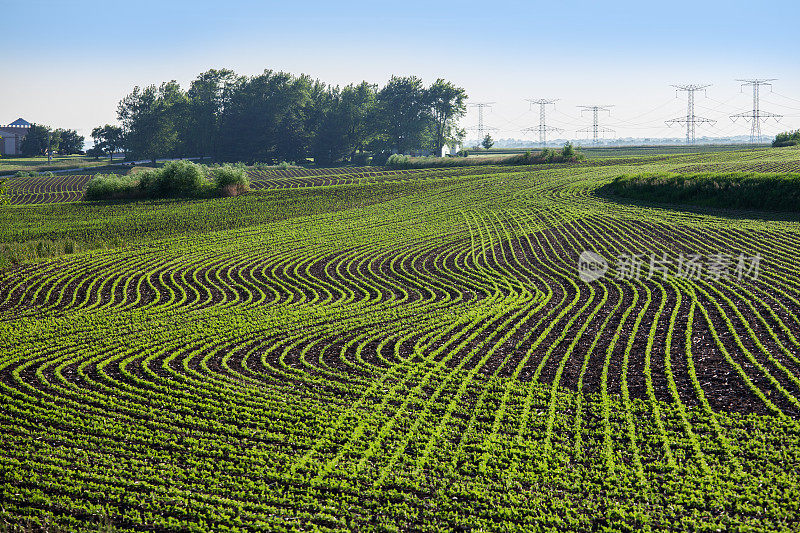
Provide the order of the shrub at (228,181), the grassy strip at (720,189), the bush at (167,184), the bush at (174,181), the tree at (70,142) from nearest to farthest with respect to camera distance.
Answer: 1. the grassy strip at (720,189)
2. the bush at (167,184)
3. the bush at (174,181)
4. the shrub at (228,181)
5. the tree at (70,142)

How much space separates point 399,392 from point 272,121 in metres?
101

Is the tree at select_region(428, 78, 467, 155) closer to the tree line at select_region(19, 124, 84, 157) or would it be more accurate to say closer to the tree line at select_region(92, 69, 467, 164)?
the tree line at select_region(92, 69, 467, 164)

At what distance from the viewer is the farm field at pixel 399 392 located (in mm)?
8547

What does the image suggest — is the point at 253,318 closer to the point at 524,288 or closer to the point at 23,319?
the point at 23,319

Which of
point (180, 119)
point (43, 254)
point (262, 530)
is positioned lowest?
point (262, 530)

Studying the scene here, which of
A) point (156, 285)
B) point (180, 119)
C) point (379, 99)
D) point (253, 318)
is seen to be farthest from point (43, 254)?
point (379, 99)

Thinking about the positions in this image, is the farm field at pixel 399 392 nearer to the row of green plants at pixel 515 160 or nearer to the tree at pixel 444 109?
the row of green plants at pixel 515 160

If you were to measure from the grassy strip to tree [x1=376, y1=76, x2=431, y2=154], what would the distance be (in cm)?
7582

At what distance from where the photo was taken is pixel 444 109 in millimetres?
127312

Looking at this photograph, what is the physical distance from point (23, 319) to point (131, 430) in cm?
937

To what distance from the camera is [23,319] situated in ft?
58.1

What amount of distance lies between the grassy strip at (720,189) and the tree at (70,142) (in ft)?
394

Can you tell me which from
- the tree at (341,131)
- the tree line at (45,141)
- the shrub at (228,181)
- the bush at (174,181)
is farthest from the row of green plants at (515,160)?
the tree line at (45,141)

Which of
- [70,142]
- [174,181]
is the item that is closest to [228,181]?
[174,181]
